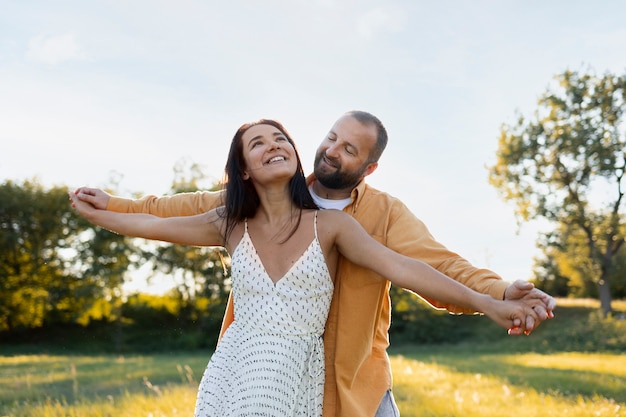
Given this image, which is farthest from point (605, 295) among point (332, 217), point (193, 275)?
point (332, 217)

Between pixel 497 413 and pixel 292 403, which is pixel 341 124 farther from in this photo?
pixel 497 413

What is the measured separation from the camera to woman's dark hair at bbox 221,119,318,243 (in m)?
3.45

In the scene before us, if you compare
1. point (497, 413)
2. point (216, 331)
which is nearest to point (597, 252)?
point (216, 331)

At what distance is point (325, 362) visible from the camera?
3.45 meters

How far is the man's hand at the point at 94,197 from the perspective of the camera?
13.3 feet

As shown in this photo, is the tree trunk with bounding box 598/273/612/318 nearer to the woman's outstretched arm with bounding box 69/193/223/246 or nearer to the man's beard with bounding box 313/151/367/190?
the man's beard with bounding box 313/151/367/190

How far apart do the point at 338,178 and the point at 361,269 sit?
0.55m

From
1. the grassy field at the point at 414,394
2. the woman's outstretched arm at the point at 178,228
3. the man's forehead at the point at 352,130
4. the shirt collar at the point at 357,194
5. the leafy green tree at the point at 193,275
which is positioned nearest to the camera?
the woman's outstretched arm at the point at 178,228

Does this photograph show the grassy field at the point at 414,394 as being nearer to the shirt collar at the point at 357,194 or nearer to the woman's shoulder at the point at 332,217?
the shirt collar at the point at 357,194

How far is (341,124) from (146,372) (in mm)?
9574

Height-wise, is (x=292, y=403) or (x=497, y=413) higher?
(x=292, y=403)

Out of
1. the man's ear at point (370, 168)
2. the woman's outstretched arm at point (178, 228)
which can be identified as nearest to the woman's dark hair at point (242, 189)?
the woman's outstretched arm at point (178, 228)

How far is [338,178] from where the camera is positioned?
372cm

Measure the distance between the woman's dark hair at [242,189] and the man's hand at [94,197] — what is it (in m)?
0.94
